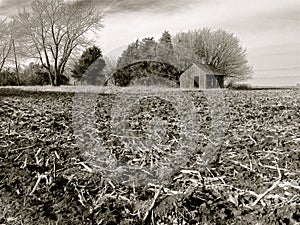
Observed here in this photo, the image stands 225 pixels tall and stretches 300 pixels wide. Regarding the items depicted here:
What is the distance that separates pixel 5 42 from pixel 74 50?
36.7 ft

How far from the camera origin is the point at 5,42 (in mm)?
43375

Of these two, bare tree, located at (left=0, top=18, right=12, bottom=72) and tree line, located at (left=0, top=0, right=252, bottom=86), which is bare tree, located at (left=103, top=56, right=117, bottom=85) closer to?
tree line, located at (left=0, top=0, right=252, bottom=86)

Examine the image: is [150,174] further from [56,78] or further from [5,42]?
[5,42]

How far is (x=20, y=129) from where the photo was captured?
20.8ft

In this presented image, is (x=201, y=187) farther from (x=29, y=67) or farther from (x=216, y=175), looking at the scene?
(x=29, y=67)

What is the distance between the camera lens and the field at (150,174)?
123 inches

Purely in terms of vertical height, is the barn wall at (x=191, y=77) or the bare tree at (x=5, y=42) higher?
the bare tree at (x=5, y=42)

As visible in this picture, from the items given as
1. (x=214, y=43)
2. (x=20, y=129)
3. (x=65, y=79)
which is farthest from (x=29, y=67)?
(x=20, y=129)

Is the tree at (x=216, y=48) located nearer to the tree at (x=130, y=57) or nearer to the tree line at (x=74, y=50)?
the tree line at (x=74, y=50)

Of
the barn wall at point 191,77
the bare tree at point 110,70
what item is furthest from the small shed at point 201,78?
the bare tree at point 110,70

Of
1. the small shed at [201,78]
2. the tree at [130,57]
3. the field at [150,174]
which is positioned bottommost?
the field at [150,174]

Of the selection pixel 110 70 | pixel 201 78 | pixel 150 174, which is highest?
pixel 110 70

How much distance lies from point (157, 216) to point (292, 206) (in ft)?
3.82

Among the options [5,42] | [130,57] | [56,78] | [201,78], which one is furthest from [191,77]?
[5,42]
